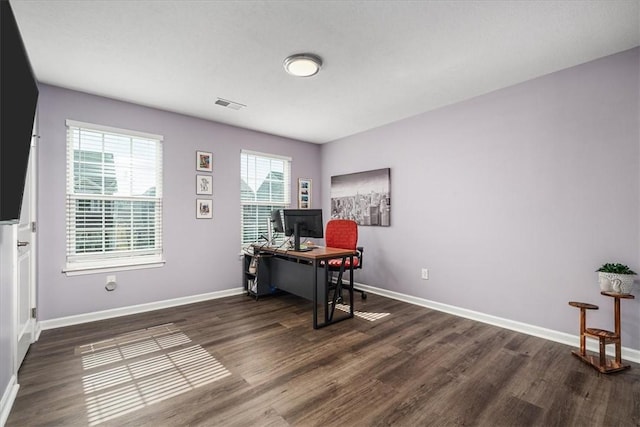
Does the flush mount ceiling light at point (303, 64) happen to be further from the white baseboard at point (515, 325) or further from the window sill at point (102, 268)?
the white baseboard at point (515, 325)

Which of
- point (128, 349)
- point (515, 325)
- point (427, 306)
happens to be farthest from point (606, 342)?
point (128, 349)

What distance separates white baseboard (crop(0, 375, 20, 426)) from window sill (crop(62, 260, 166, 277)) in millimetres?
1442

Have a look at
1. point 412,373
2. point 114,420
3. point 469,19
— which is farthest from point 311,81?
point 114,420

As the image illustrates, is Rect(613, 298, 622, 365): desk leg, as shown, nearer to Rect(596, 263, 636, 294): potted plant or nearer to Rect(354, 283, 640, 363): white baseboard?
Rect(596, 263, 636, 294): potted plant

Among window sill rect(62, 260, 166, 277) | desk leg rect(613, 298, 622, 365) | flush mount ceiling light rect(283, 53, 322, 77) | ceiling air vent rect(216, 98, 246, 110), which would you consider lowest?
desk leg rect(613, 298, 622, 365)

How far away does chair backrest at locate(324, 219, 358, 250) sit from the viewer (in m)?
4.02

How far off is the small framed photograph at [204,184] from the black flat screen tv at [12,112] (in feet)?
8.13

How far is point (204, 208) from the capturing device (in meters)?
4.07

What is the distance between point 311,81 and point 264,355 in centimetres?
263

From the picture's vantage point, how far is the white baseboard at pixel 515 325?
245 centimetres

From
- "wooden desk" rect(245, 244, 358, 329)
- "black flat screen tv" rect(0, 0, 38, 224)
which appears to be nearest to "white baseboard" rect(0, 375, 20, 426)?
"black flat screen tv" rect(0, 0, 38, 224)

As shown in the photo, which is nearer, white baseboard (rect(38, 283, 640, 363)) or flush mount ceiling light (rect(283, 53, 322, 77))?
flush mount ceiling light (rect(283, 53, 322, 77))

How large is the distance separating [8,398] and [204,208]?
261 cm

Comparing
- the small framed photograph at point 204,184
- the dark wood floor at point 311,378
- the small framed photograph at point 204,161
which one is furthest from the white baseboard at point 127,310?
the small framed photograph at point 204,161
